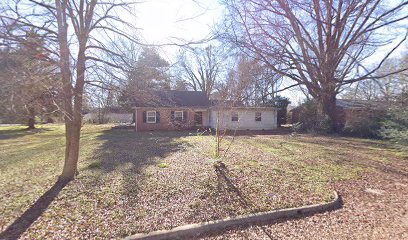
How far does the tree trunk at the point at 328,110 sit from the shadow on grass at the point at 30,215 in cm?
1952

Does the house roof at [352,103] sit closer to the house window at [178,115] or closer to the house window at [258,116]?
the house window at [258,116]

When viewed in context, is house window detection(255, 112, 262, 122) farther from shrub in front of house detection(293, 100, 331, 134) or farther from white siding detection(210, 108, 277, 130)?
shrub in front of house detection(293, 100, 331, 134)

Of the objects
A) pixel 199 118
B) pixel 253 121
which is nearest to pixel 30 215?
pixel 199 118

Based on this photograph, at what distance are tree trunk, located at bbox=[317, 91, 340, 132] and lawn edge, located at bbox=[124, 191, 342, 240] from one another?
1618 centimetres

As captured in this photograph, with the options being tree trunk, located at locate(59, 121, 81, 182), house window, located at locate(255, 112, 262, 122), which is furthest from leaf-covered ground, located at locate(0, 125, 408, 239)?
house window, located at locate(255, 112, 262, 122)

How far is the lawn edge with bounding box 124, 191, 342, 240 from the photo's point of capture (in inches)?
127

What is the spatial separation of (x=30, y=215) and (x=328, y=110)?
826 inches

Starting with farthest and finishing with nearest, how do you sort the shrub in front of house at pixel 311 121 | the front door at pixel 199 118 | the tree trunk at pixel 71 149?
the front door at pixel 199 118 → the shrub in front of house at pixel 311 121 → the tree trunk at pixel 71 149

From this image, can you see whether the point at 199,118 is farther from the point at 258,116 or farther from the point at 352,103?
the point at 352,103

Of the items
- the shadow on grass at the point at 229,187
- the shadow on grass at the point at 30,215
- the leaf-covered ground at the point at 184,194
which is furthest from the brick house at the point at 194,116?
the shadow on grass at the point at 30,215

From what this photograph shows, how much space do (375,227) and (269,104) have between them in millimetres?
23495

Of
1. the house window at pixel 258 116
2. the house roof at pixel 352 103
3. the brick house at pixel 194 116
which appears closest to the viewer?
the house roof at pixel 352 103

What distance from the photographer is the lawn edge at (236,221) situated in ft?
10.6

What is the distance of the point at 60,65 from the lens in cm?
369
